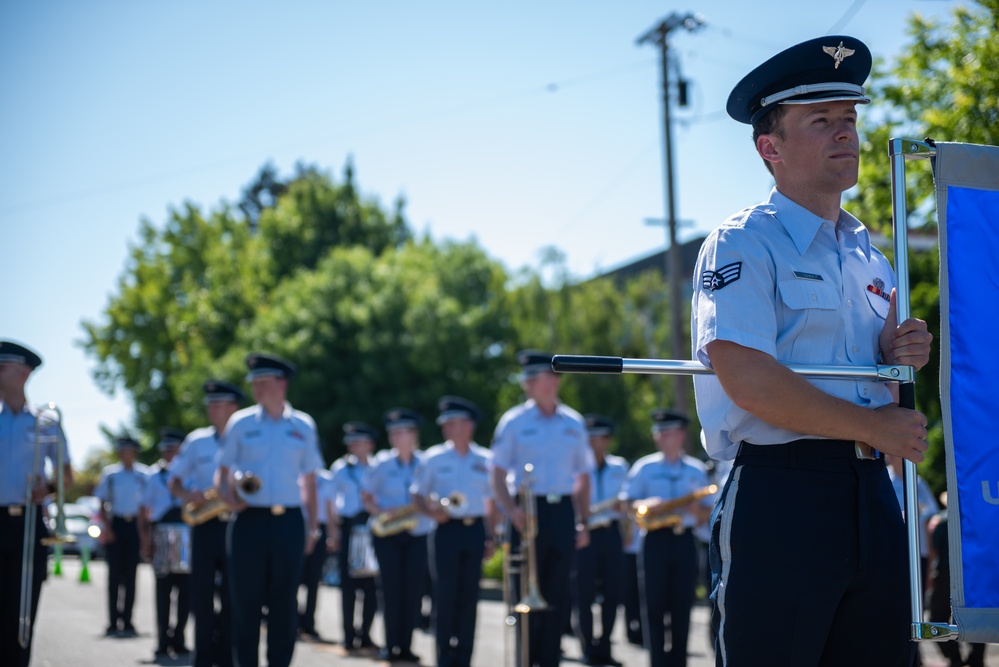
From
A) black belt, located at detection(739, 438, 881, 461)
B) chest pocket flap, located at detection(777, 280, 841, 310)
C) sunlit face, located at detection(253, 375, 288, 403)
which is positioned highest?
chest pocket flap, located at detection(777, 280, 841, 310)

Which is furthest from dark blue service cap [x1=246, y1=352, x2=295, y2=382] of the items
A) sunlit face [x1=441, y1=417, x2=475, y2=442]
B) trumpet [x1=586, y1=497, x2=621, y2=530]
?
trumpet [x1=586, y1=497, x2=621, y2=530]

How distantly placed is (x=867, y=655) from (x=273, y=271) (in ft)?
144

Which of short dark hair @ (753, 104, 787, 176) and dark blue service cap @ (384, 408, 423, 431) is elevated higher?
short dark hair @ (753, 104, 787, 176)

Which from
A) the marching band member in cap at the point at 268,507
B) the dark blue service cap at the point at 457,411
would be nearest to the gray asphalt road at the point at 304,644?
the marching band member in cap at the point at 268,507

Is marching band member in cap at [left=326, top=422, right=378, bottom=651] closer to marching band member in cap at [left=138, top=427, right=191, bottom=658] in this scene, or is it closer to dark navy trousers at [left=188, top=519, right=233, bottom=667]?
marching band member in cap at [left=138, top=427, right=191, bottom=658]

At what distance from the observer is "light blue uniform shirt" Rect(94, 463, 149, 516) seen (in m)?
17.4

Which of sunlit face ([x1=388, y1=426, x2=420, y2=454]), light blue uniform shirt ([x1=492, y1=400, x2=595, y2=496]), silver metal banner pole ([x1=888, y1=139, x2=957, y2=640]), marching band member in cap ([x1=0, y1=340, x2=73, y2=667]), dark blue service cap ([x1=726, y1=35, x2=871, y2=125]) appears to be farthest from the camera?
sunlit face ([x1=388, y1=426, x2=420, y2=454])

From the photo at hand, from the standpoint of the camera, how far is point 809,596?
10.5 ft

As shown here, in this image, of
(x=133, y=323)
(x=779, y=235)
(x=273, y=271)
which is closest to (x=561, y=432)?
(x=779, y=235)

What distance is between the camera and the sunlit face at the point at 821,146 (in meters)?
3.47

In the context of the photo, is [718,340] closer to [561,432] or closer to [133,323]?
[561,432]

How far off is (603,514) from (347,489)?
13.1ft

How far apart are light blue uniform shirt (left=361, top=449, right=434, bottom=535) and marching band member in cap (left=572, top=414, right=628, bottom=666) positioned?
2.20 metres

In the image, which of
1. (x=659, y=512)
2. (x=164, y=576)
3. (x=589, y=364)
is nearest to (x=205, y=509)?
(x=164, y=576)
